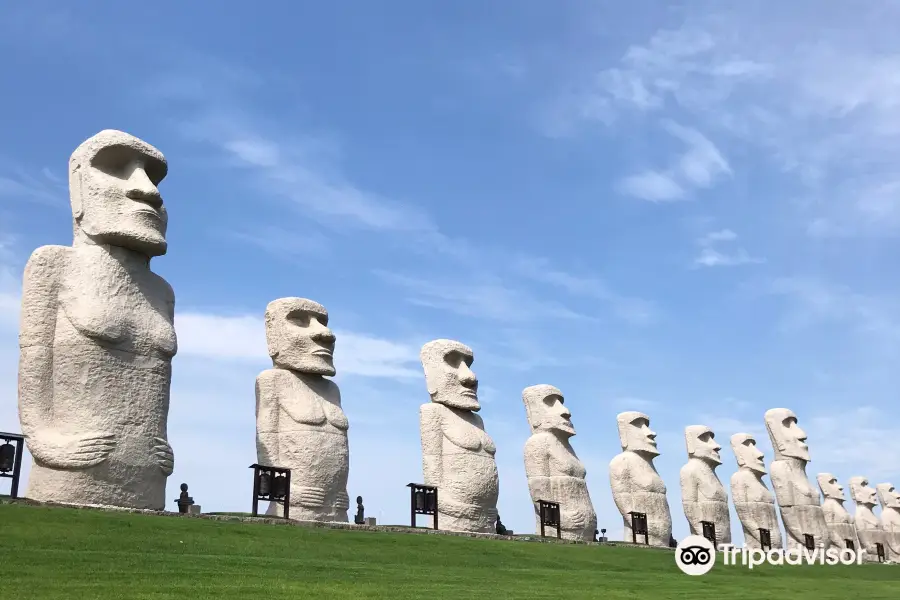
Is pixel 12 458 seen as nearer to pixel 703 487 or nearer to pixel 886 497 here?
pixel 703 487

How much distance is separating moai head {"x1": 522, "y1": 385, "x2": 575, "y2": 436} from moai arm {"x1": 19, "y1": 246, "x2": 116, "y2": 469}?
1261cm

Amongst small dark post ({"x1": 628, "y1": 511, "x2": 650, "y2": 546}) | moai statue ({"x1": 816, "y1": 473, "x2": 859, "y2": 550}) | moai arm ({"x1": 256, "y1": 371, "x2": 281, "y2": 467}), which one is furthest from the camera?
moai statue ({"x1": 816, "y1": 473, "x2": 859, "y2": 550})

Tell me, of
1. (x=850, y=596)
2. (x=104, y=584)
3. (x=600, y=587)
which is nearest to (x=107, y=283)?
(x=104, y=584)

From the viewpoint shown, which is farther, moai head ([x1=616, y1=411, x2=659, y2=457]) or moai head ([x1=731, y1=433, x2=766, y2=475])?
moai head ([x1=731, y1=433, x2=766, y2=475])

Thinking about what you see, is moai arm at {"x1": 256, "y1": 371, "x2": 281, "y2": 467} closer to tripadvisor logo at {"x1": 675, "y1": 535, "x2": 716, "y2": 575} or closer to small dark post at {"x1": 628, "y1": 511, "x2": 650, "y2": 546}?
tripadvisor logo at {"x1": 675, "y1": 535, "x2": 716, "y2": 575}

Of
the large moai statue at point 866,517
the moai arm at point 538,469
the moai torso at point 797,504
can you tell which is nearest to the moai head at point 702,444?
A: the moai torso at point 797,504

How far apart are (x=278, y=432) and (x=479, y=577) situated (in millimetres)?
7093

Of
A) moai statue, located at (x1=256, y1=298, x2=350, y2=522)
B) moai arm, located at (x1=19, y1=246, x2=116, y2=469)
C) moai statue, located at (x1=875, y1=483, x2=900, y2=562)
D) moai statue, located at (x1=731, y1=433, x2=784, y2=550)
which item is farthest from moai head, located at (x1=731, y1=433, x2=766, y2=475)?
moai arm, located at (x1=19, y1=246, x2=116, y2=469)

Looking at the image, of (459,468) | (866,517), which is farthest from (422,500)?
(866,517)

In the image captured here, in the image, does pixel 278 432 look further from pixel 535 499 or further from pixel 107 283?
pixel 535 499

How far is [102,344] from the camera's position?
14266 millimetres

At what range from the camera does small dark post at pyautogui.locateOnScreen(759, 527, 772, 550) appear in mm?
28698

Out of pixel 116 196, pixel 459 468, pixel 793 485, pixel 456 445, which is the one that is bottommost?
pixel 459 468

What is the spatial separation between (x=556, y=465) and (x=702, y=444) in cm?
728
